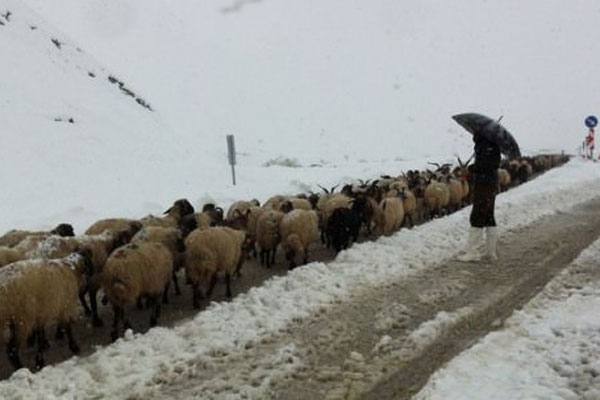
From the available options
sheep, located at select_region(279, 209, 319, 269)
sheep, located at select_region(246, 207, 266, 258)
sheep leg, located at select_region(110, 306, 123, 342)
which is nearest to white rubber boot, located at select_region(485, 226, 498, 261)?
sheep, located at select_region(279, 209, 319, 269)

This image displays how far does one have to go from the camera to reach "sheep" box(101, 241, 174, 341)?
7.51 meters

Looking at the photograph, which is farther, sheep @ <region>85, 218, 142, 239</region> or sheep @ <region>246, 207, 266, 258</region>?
sheep @ <region>246, 207, 266, 258</region>

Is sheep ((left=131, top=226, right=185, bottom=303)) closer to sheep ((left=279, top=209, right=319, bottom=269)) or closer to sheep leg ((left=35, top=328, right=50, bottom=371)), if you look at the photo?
sheep ((left=279, top=209, right=319, bottom=269))

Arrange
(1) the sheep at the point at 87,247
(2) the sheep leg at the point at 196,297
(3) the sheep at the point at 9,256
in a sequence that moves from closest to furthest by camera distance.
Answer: (1) the sheep at the point at 87,247
(3) the sheep at the point at 9,256
(2) the sheep leg at the point at 196,297

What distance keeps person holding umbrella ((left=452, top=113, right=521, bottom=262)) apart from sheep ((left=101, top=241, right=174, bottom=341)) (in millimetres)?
4783

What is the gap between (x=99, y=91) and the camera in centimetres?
2553

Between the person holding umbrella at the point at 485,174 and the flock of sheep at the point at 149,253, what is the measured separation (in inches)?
83.5

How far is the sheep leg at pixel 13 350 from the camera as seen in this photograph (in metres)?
6.41

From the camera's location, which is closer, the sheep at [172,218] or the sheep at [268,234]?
the sheep at [268,234]

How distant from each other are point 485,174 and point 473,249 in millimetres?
1246

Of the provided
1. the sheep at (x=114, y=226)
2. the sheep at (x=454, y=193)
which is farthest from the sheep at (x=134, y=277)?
the sheep at (x=454, y=193)

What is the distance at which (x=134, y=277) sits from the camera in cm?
763

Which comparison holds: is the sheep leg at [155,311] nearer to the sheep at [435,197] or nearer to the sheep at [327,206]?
the sheep at [327,206]

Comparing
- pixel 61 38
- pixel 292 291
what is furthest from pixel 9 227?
pixel 61 38
